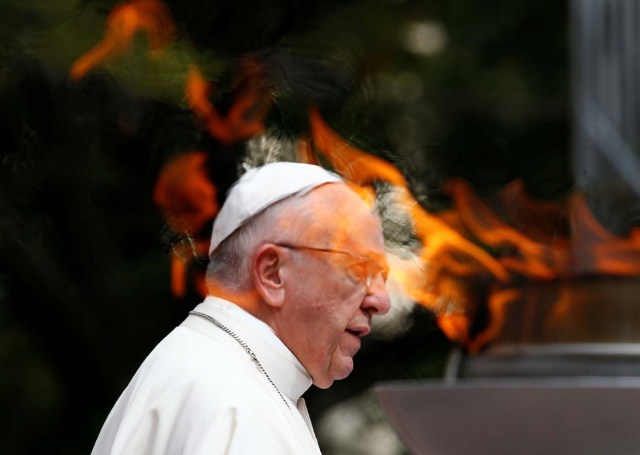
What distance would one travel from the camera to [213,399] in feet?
11.4

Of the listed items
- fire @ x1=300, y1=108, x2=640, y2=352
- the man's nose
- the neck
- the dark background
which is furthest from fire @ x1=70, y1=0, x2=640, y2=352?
the neck

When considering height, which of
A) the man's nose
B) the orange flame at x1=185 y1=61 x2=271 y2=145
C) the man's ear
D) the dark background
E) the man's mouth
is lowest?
the dark background

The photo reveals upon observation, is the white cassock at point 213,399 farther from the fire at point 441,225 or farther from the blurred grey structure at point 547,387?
the blurred grey structure at point 547,387

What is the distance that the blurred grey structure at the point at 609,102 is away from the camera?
5.82 m

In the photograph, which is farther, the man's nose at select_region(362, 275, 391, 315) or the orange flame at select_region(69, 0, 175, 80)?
the orange flame at select_region(69, 0, 175, 80)

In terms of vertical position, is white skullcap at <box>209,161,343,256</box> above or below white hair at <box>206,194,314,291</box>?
above

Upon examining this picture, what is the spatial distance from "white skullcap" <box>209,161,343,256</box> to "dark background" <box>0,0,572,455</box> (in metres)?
1.92

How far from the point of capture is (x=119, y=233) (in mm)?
7695

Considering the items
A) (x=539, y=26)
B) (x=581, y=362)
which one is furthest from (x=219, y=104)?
(x=539, y=26)

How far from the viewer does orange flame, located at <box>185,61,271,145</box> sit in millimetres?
6039

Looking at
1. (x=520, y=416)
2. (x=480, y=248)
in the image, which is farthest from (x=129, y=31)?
(x=520, y=416)

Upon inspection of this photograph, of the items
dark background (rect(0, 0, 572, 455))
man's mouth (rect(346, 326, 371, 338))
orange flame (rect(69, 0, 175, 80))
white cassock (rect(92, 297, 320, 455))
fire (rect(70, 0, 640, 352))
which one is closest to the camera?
white cassock (rect(92, 297, 320, 455))

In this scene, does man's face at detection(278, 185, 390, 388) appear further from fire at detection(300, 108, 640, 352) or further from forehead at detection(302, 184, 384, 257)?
fire at detection(300, 108, 640, 352)

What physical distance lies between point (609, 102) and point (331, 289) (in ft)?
8.81
